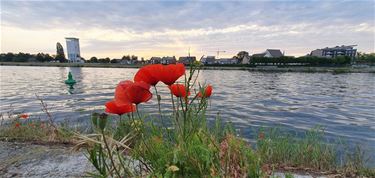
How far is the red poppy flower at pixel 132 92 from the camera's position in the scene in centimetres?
123

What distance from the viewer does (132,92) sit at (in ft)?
4.07

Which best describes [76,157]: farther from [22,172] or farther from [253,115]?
[253,115]

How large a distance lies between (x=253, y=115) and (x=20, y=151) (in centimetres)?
918

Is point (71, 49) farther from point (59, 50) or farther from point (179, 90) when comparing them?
point (179, 90)

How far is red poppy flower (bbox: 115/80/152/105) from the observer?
1.23m

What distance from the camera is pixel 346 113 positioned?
12.6m

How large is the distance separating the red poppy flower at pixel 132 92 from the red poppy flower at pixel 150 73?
0.04 m

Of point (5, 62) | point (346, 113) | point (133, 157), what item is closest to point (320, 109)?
point (346, 113)

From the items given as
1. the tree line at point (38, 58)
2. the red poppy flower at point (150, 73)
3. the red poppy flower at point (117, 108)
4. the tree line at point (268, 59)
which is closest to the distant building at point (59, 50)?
the tree line at point (268, 59)

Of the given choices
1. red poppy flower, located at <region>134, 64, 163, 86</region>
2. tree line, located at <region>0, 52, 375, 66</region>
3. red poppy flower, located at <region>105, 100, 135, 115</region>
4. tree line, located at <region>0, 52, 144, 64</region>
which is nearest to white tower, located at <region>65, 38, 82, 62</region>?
tree line, located at <region>0, 52, 375, 66</region>

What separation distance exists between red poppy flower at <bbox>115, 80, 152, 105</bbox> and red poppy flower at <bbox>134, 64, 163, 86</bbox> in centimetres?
4

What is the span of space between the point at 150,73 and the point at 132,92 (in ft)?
0.45

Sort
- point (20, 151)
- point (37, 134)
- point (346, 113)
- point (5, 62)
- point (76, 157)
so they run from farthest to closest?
point (5, 62) → point (346, 113) → point (37, 134) → point (20, 151) → point (76, 157)

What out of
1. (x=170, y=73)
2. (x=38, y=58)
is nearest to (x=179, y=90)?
(x=170, y=73)
